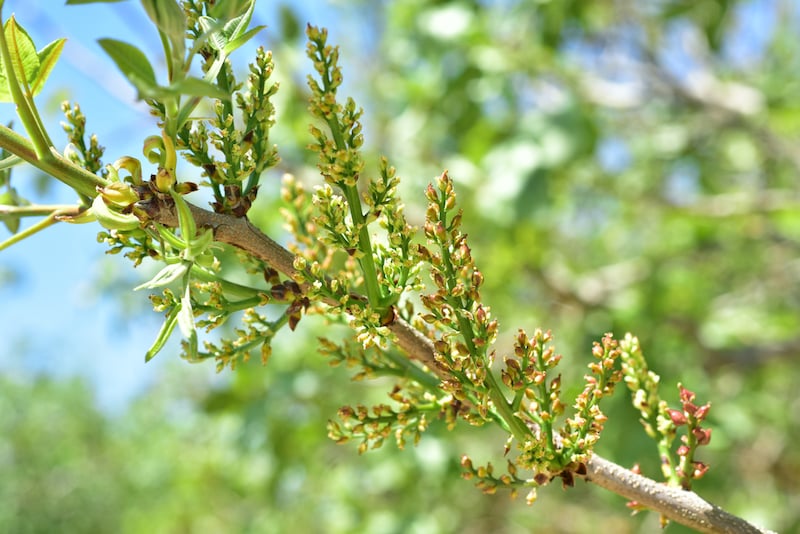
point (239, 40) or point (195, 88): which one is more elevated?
point (239, 40)

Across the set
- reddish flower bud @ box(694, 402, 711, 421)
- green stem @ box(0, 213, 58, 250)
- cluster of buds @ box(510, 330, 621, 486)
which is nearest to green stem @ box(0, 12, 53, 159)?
green stem @ box(0, 213, 58, 250)

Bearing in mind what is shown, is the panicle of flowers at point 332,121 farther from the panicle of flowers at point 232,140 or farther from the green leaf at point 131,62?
the green leaf at point 131,62

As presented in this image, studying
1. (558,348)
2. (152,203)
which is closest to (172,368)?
(558,348)

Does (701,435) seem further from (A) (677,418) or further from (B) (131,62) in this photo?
(B) (131,62)

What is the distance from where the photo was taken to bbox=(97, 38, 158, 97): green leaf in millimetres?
559

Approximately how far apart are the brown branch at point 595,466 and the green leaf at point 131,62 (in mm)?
205

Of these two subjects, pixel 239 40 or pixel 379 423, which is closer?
pixel 239 40

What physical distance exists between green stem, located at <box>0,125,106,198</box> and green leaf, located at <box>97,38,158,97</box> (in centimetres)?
19

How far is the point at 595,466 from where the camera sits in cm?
84

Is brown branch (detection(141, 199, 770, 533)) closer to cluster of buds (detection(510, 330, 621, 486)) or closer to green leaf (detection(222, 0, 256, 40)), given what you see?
cluster of buds (detection(510, 330, 621, 486))

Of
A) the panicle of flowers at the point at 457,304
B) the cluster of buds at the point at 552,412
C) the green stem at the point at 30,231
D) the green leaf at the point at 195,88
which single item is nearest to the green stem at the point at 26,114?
the green stem at the point at 30,231

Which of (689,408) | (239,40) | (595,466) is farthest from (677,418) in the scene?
(239,40)

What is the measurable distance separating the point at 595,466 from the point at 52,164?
2.09 ft

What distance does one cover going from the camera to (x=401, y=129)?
362 cm
